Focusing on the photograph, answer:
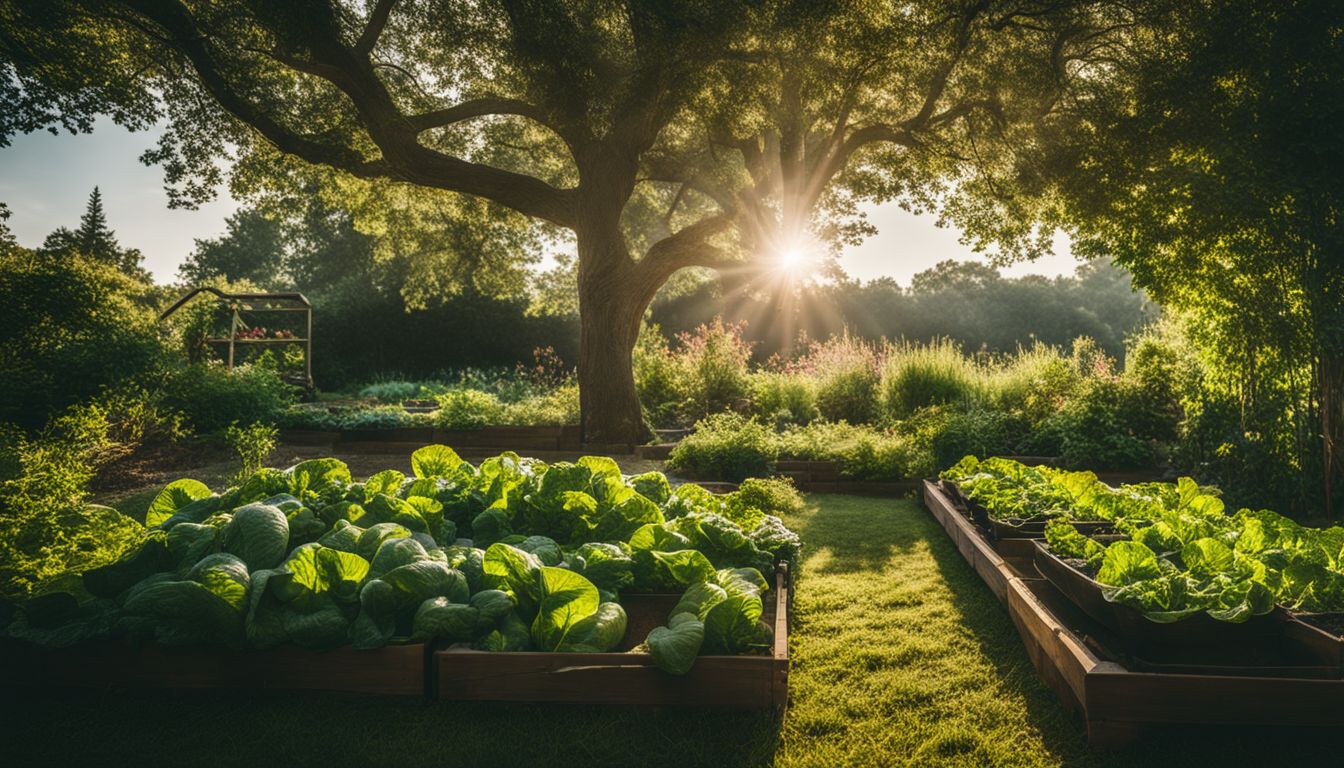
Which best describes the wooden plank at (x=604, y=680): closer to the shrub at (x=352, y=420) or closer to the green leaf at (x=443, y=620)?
the green leaf at (x=443, y=620)

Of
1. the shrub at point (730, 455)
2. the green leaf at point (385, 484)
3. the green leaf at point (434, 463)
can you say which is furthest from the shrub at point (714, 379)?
the green leaf at point (385, 484)

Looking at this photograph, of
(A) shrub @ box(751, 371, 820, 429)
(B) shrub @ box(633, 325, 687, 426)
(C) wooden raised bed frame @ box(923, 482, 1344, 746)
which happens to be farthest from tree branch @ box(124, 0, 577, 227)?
(C) wooden raised bed frame @ box(923, 482, 1344, 746)

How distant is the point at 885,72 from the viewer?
7.38 m

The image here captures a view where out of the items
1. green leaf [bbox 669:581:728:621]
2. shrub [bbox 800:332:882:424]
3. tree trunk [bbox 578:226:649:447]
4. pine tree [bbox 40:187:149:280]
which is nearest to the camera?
green leaf [bbox 669:581:728:621]

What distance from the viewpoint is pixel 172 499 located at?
294cm

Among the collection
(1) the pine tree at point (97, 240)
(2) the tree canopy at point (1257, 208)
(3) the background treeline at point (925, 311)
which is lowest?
(2) the tree canopy at point (1257, 208)

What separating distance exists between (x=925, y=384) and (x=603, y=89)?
5.54 metres

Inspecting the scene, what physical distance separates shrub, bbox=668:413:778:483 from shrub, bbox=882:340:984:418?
3.24m

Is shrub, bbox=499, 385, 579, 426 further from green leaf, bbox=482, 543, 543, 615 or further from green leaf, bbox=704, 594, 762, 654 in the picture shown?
green leaf, bbox=704, 594, 762, 654

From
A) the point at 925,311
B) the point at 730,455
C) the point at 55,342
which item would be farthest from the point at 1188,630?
the point at 925,311

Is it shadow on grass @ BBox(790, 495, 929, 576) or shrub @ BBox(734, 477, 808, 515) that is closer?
shadow on grass @ BBox(790, 495, 929, 576)

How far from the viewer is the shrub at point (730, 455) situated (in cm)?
598

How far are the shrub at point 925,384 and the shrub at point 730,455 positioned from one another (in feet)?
10.6

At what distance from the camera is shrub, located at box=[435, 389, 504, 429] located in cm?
849
